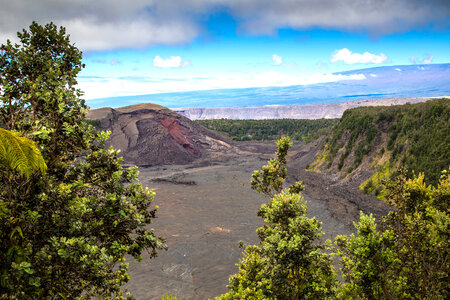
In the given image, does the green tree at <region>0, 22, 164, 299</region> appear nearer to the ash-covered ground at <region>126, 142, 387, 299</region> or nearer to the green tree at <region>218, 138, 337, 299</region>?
the green tree at <region>218, 138, 337, 299</region>

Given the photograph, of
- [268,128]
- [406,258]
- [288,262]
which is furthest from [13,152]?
[268,128]

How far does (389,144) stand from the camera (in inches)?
1825

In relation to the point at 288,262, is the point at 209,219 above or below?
below

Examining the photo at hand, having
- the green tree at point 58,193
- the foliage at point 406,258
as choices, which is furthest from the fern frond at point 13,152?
the foliage at point 406,258

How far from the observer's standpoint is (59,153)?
7.42 metres

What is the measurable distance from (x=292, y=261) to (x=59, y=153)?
26.4 ft

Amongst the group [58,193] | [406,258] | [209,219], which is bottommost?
[209,219]

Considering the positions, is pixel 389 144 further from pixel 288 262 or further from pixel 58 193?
pixel 58 193

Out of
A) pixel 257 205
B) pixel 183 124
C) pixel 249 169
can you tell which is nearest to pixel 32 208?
pixel 257 205

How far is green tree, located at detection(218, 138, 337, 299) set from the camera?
404 inches

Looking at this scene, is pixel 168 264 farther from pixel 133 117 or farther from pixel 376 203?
pixel 133 117

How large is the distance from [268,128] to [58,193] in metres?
124

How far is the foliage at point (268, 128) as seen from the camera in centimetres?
12300

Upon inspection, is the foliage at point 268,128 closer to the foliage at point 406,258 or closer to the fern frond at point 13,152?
the foliage at point 406,258
